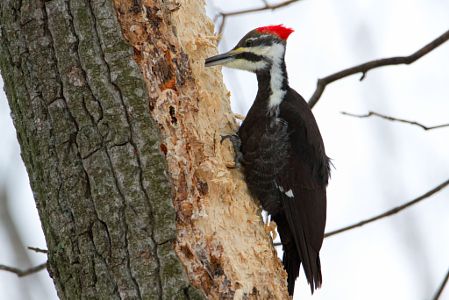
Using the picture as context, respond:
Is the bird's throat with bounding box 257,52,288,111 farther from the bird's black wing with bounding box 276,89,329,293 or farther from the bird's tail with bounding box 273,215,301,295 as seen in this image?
the bird's tail with bounding box 273,215,301,295

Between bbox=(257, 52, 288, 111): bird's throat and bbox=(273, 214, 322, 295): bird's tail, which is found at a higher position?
bbox=(257, 52, 288, 111): bird's throat

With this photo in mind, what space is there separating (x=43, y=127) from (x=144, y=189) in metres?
0.36

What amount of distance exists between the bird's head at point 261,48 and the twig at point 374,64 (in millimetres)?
294

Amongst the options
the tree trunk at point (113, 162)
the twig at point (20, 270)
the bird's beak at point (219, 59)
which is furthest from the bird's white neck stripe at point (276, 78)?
the twig at point (20, 270)

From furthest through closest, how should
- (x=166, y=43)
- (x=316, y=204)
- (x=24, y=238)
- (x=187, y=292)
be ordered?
(x=24, y=238) < (x=316, y=204) < (x=166, y=43) < (x=187, y=292)

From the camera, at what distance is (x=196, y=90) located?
7.45ft

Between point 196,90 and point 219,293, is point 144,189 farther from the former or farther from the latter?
point 196,90

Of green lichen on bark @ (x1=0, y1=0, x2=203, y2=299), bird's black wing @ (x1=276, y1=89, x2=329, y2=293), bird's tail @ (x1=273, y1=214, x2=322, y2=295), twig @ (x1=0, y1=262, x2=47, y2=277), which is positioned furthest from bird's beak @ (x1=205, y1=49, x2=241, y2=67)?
twig @ (x1=0, y1=262, x2=47, y2=277)

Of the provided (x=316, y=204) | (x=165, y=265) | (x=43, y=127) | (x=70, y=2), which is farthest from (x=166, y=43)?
(x=316, y=204)

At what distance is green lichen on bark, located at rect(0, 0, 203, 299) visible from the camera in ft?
5.91

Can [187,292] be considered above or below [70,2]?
below

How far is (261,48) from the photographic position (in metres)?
2.97

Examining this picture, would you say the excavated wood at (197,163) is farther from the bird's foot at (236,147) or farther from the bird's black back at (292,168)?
the bird's black back at (292,168)

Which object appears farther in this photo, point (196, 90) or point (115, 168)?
point (196, 90)
